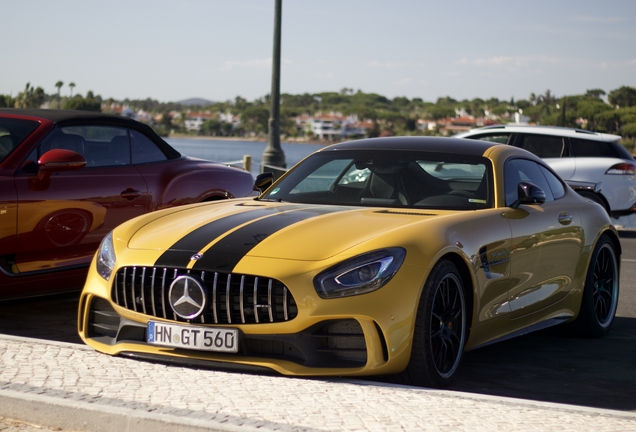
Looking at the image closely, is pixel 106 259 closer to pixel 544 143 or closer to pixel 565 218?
pixel 565 218

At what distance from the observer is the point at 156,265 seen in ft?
16.8

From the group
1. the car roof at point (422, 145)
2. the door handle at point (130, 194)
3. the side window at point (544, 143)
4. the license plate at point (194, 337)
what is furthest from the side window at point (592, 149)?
the license plate at point (194, 337)

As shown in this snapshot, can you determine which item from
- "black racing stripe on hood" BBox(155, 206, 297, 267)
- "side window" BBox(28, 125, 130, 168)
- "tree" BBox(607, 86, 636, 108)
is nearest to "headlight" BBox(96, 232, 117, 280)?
"black racing stripe on hood" BBox(155, 206, 297, 267)

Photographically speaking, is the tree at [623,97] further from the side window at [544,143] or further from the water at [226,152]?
the side window at [544,143]

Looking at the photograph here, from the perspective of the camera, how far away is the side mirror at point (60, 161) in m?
7.00

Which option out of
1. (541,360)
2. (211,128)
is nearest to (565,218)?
(541,360)

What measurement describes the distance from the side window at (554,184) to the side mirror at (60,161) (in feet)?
11.2

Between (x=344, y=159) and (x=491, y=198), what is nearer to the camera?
(x=491, y=198)

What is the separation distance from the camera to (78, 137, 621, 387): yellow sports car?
4.86 metres

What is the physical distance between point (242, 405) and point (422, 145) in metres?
3.02

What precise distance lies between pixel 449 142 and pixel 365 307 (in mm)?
2341

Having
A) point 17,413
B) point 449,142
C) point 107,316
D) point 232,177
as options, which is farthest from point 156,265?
point 232,177

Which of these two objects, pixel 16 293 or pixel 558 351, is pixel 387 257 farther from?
pixel 16 293

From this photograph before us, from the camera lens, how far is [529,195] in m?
6.33
